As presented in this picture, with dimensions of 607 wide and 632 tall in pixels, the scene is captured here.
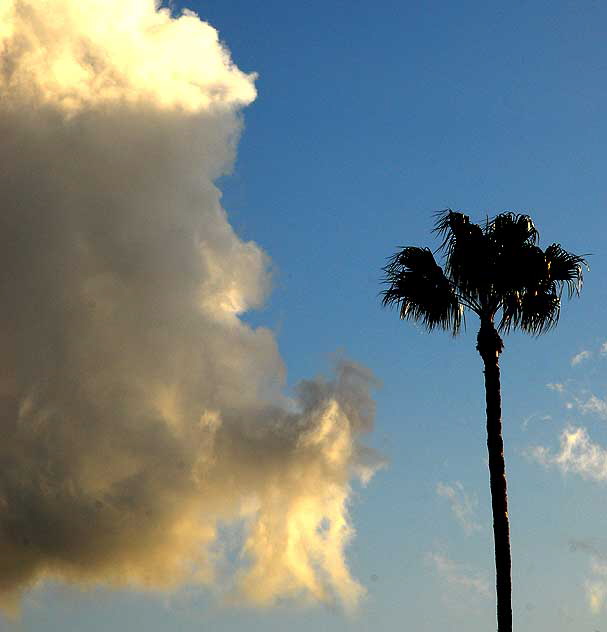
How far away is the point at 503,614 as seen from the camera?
1148 inches

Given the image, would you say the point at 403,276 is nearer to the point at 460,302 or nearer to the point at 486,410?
the point at 460,302

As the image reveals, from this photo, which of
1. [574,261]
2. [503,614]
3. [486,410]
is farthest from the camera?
[574,261]

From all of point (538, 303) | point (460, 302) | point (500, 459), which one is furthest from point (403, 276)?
point (500, 459)

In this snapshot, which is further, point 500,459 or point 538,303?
point 538,303

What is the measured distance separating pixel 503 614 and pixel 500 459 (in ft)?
13.6

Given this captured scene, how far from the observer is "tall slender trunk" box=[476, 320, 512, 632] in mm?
29422

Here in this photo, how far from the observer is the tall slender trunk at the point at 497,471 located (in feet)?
96.5

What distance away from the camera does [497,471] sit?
101 feet

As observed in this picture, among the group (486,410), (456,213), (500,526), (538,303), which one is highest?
(456,213)

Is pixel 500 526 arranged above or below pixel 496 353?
below

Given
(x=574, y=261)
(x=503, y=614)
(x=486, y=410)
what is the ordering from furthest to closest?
(x=574, y=261) < (x=486, y=410) < (x=503, y=614)

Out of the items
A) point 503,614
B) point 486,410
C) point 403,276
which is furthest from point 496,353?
point 503,614

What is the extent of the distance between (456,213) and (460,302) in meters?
2.72

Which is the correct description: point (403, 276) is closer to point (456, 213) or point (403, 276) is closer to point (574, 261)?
point (456, 213)
